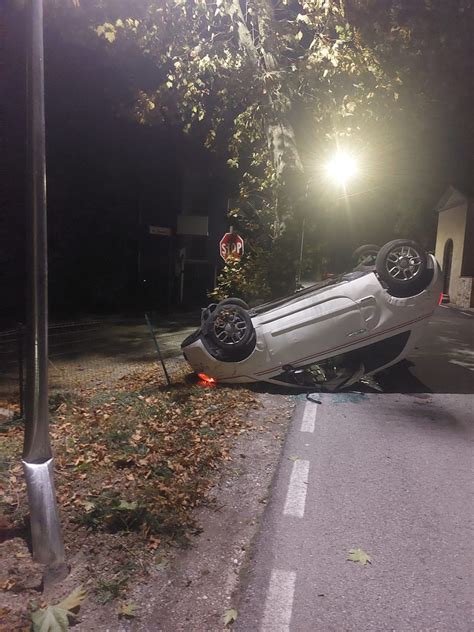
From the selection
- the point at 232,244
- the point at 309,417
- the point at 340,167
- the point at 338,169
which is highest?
the point at 340,167

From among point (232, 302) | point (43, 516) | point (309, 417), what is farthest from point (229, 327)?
point (43, 516)

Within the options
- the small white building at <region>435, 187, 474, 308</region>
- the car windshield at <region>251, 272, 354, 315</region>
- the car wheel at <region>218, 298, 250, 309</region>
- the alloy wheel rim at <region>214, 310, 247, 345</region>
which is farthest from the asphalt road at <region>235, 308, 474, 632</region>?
the small white building at <region>435, 187, 474, 308</region>

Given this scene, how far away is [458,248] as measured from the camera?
2802 cm

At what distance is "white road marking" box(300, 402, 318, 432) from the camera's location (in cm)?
637

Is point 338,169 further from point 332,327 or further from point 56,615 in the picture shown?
point 56,615

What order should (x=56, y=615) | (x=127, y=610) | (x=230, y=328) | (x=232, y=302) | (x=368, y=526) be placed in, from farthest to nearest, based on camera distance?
(x=232, y=302) → (x=230, y=328) → (x=368, y=526) → (x=127, y=610) → (x=56, y=615)

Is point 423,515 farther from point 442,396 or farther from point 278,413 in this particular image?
point 442,396

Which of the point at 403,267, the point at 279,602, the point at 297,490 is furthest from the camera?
the point at 403,267

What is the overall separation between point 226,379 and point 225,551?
4.34 meters

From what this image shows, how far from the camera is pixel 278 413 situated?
7027 mm

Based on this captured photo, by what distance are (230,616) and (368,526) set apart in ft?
4.69

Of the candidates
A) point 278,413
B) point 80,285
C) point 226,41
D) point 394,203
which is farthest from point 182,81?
point 394,203

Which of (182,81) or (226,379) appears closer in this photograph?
(226,379)

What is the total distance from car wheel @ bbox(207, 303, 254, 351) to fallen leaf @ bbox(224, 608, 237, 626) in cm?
472
